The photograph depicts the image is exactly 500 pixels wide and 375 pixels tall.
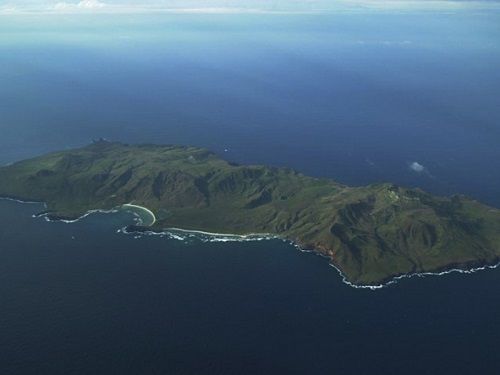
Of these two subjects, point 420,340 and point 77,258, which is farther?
point 77,258

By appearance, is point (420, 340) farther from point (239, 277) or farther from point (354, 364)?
point (239, 277)

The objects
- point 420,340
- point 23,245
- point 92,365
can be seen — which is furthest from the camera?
point 23,245

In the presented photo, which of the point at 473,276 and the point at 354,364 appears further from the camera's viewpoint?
the point at 473,276

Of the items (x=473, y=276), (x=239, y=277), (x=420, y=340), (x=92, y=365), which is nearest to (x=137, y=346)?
(x=92, y=365)

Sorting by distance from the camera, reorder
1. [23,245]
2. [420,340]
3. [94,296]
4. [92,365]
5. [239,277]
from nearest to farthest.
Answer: [92,365]
[420,340]
[94,296]
[239,277]
[23,245]

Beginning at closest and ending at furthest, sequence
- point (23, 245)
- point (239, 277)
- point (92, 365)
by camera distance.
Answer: point (92, 365), point (239, 277), point (23, 245)

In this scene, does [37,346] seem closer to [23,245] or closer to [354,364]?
[23,245]

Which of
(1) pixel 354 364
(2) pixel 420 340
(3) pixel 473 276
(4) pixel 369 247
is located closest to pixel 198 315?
(1) pixel 354 364

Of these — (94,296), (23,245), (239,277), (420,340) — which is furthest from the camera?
(23,245)
